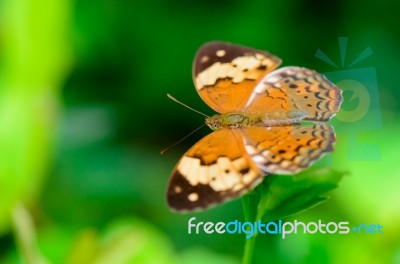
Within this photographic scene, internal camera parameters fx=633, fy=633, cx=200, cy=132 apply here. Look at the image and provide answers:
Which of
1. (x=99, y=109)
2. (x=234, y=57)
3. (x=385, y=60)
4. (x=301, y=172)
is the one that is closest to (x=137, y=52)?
(x=99, y=109)

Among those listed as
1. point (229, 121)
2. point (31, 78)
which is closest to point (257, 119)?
point (229, 121)

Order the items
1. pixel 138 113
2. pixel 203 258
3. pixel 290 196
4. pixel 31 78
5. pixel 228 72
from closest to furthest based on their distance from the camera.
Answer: pixel 290 196, pixel 228 72, pixel 203 258, pixel 31 78, pixel 138 113

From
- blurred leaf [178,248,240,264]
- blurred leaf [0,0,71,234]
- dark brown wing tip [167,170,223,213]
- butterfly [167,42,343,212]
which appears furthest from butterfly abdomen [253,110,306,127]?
blurred leaf [0,0,71,234]

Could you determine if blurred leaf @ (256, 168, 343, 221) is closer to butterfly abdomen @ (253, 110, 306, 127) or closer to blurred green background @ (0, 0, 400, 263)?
butterfly abdomen @ (253, 110, 306, 127)

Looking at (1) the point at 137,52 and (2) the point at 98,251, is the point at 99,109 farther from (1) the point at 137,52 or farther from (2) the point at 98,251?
(2) the point at 98,251

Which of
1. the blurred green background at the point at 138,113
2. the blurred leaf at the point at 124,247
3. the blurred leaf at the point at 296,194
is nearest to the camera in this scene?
the blurred leaf at the point at 296,194

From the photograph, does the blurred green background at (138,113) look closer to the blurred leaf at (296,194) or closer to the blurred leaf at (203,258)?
the blurred leaf at (203,258)

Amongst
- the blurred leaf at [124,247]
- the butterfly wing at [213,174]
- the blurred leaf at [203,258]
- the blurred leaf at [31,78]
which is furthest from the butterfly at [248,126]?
the blurred leaf at [31,78]

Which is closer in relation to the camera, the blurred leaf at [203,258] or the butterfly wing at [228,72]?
the butterfly wing at [228,72]

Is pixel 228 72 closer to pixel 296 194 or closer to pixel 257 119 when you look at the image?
pixel 257 119
